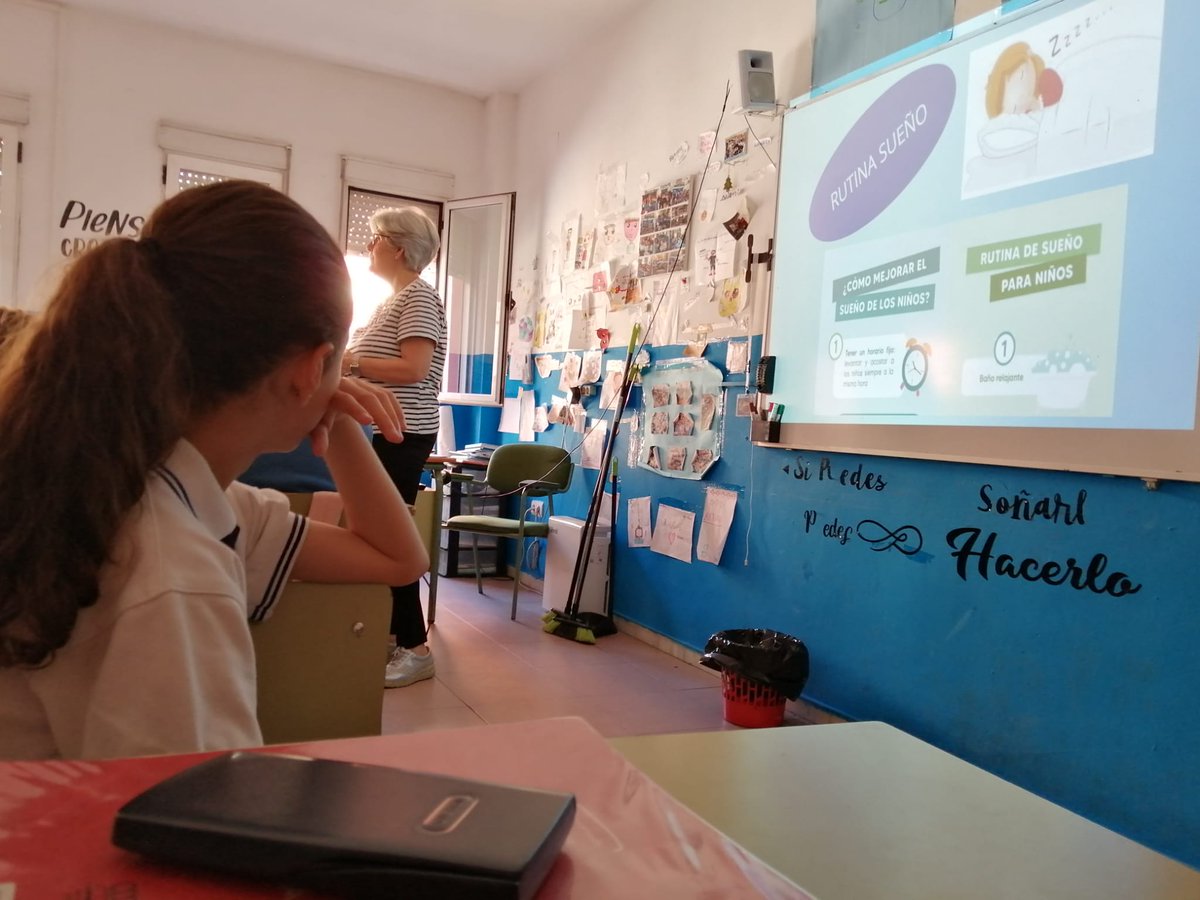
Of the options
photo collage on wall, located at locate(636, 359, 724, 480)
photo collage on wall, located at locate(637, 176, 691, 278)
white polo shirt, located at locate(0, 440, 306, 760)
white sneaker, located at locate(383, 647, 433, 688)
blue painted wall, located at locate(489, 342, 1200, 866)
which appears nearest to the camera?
white polo shirt, located at locate(0, 440, 306, 760)

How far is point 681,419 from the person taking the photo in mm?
3367

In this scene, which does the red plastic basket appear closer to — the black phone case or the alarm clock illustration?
the alarm clock illustration

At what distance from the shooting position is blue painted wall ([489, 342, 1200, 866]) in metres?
1.77

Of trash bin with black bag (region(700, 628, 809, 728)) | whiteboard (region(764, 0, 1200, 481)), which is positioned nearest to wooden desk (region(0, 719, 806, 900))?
whiteboard (region(764, 0, 1200, 481))

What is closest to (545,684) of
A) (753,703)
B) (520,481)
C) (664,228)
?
(753,703)

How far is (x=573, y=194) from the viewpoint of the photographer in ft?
14.5

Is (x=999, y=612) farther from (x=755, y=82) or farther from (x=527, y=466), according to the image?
(x=527, y=466)

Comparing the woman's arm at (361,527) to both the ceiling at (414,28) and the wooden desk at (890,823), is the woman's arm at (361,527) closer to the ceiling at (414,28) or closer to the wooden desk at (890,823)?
the wooden desk at (890,823)

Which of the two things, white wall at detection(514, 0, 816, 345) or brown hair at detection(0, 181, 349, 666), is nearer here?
brown hair at detection(0, 181, 349, 666)

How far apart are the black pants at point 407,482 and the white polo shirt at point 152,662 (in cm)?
188

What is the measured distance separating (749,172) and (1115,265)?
1.45 m

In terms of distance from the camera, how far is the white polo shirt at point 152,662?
57 cm

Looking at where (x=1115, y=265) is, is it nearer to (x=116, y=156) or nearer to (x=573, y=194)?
(x=573, y=194)

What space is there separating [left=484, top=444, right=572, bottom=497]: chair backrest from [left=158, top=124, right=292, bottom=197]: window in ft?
6.78
